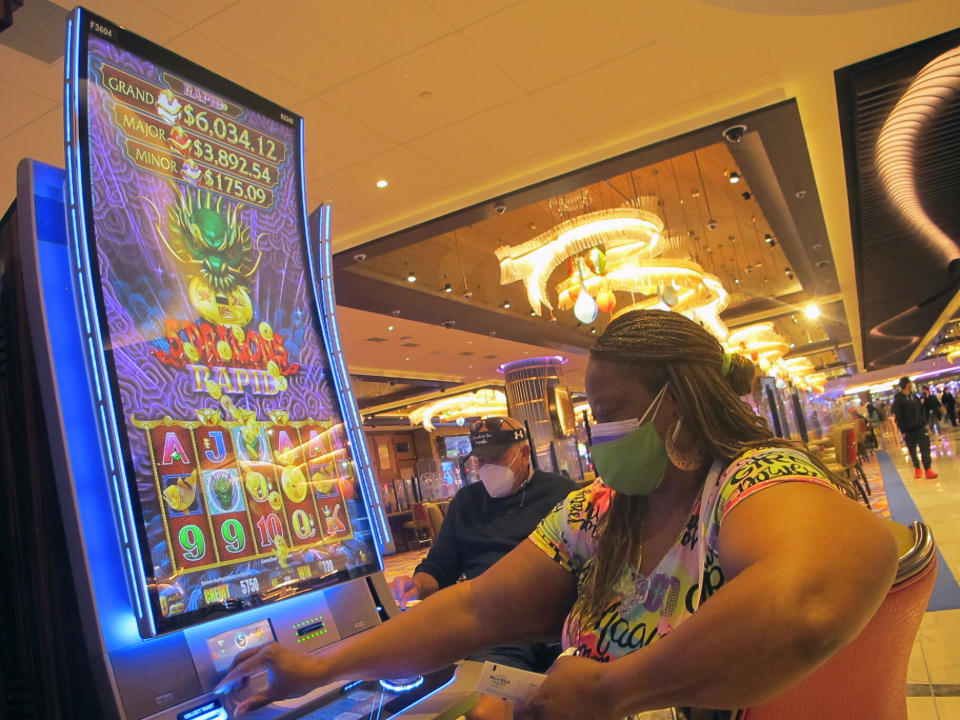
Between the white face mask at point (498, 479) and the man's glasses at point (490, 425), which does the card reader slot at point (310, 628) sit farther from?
the man's glasses at point (490, 425)

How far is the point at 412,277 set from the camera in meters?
8.30

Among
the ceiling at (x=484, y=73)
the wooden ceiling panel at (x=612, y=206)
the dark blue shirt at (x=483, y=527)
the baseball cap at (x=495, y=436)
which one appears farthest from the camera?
the wooden ceiling panel at (x=612, y=206)

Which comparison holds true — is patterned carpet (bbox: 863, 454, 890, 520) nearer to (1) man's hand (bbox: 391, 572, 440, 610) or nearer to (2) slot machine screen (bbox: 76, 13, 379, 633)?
(1) man's hand (bbox: 391, 572, 440, 610)

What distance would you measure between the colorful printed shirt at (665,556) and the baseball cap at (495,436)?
139 cm

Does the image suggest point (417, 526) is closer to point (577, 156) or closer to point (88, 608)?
point (577, 156)

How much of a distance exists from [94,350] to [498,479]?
1825 mm

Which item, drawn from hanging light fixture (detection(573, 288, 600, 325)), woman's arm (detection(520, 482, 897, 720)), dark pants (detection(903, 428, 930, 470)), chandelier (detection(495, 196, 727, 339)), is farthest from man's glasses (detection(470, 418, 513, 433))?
dark pants (detection(903, 428, 930, 470))

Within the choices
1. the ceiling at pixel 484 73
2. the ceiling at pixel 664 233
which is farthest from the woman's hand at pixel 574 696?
the ceiling at pixel 664 233

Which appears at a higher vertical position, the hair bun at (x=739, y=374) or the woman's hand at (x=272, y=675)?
the hair bun at (x=739, y=374)

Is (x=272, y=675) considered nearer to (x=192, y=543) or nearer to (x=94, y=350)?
(x=192, y=543)

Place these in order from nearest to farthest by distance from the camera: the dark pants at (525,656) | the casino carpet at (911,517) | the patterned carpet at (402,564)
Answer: the dark pants at (525,656), the casino carpet at (911,517), the patterned carpet at (402,564)

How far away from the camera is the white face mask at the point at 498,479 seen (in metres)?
2.68

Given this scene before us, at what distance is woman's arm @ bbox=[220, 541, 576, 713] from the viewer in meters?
1.05

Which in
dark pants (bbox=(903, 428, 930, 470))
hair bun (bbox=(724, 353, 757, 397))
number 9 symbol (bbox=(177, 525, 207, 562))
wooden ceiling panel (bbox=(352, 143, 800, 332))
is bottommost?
dark pants (bbox=(903, 428, 930, 470))
